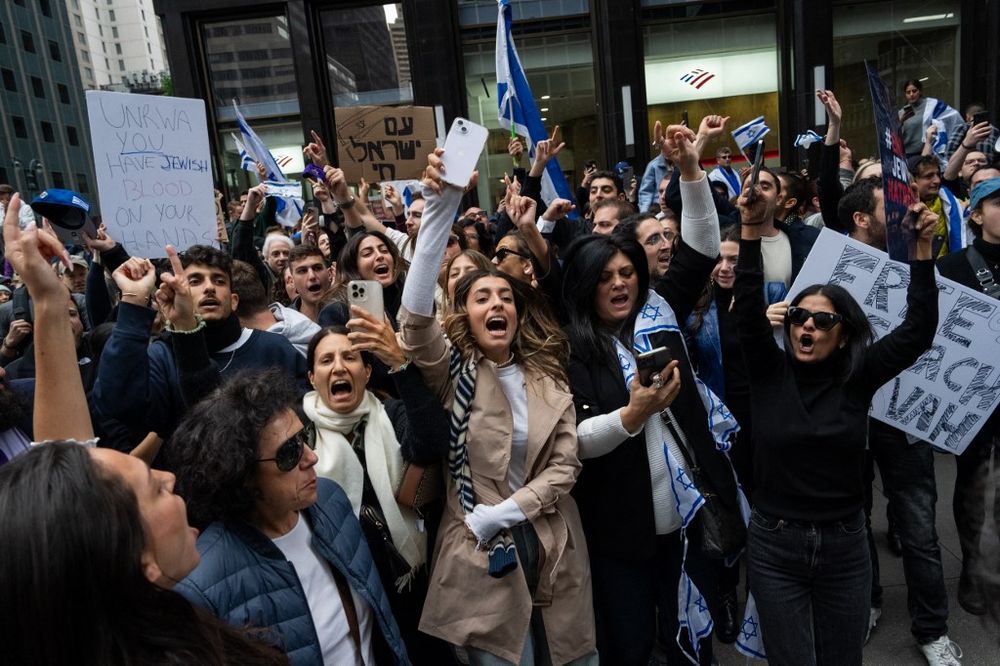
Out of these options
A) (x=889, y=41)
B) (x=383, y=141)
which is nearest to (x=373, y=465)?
(x=383, y=141)

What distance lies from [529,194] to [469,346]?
186cm

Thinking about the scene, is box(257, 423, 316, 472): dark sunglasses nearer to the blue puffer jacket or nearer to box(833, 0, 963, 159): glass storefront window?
the blue puffer jacket

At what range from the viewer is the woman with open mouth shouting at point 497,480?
2.25m

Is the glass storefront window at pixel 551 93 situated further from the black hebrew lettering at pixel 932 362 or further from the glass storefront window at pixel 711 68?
the black hebrew lettering at pixel 932 362

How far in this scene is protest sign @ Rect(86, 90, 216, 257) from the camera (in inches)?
134

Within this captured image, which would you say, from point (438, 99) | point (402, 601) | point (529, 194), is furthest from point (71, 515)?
point (438, 99)

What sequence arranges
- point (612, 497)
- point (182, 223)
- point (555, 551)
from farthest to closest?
point (182, 223) → point (612, 497) → point (555, 551)

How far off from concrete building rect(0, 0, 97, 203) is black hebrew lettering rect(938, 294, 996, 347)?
154 feet

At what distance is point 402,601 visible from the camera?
99.6 inches

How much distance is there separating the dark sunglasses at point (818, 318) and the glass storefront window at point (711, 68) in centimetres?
1231

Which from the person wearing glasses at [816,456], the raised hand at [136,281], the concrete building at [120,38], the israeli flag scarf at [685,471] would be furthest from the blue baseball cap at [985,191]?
the concrete building at [120,38]

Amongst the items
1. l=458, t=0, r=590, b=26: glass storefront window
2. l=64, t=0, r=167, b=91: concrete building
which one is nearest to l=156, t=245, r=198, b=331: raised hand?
l=458, t=0, r=590, b=26: glass storefront window

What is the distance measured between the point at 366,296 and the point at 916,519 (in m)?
2.74

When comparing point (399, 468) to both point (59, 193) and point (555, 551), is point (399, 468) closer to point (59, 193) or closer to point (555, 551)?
point (555, 551)
